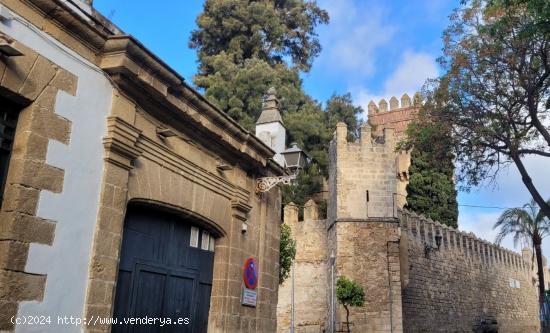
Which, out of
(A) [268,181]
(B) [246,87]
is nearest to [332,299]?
(B) [246,87]

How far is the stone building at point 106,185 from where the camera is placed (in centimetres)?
420

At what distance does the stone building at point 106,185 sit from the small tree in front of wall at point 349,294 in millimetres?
11607

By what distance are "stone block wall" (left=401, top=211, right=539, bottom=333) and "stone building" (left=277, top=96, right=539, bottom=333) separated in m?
0.05

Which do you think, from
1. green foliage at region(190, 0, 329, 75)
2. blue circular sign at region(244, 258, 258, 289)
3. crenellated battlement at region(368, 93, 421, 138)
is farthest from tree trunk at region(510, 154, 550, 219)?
crenellated battlement at region(368, 93, 421, 138)

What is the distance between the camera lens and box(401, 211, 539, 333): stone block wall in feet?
73.3

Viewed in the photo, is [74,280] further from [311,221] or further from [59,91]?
[311,221]

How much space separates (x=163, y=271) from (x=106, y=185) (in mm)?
1512

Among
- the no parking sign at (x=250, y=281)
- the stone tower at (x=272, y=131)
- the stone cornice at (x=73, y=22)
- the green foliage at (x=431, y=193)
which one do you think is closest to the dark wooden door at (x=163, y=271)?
the no parking sign at (x=250, y=281)

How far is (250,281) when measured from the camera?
298 inches

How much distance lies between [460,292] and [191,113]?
23.4 metres

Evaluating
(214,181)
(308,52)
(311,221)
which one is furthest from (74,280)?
(308,52)

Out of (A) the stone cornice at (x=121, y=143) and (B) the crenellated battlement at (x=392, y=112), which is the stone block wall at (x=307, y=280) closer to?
(A) the stone cornice at (x=121, y=143)

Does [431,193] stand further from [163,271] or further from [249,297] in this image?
[163,271]

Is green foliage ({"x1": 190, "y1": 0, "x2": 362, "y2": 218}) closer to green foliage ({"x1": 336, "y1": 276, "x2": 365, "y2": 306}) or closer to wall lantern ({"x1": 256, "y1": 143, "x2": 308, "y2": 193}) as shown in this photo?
green foliage ({"x1": 336, "y1": 276, "x2": 365, "y2": 306})
